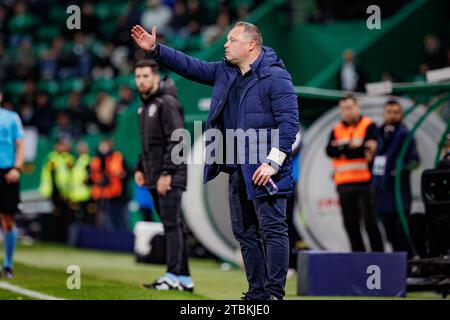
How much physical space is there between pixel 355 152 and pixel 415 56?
6920mm

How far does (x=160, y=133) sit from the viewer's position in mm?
10203

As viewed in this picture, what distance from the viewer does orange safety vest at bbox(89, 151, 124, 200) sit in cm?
1928

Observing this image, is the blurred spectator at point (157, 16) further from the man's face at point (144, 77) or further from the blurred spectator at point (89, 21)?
the man's face at point (144, 77)

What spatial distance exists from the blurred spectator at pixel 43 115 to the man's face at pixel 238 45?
15.7 meters

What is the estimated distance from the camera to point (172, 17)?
22156 mm

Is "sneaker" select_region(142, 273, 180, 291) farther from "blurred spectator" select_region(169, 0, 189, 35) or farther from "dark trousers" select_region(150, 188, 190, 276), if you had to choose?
"blurred spectator" select_region(169, 0, 189, 35)

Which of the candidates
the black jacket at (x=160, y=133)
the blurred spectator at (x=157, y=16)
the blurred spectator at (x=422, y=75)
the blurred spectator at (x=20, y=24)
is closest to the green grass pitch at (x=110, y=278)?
the black jacket at (x=160, y=133)

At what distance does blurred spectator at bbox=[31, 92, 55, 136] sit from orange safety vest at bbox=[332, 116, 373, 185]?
12.4 meters

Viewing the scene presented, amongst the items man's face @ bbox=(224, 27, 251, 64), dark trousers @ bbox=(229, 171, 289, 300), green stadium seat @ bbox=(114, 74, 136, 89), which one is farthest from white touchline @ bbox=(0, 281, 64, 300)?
green stadium seat @ bbox=(114, 74, 136, 89)

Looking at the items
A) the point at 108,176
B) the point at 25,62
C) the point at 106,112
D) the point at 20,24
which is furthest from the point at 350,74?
the point at 20,24

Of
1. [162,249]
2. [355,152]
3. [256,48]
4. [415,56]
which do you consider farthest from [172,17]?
[256,48]

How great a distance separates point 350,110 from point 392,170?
83 cm

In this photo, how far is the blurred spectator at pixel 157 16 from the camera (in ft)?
73.7
